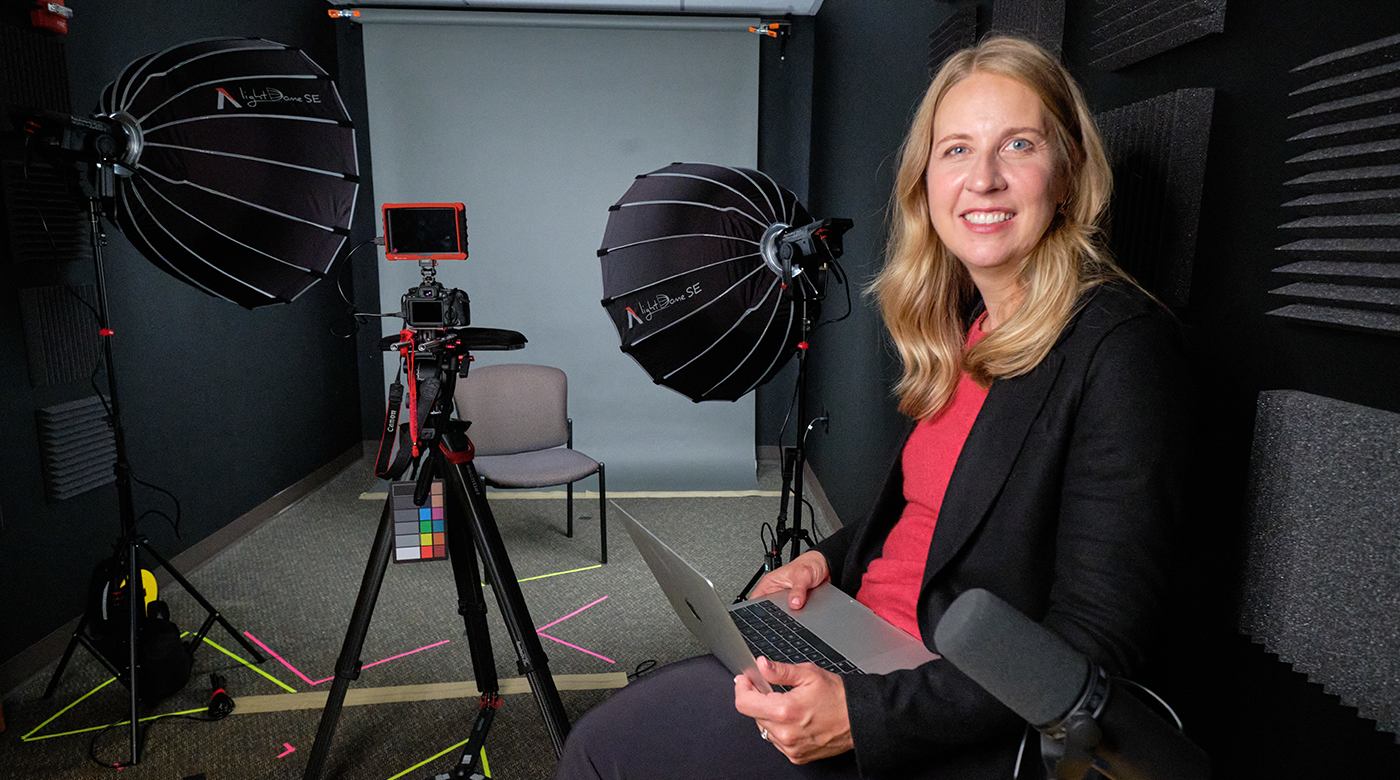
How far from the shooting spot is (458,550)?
1.74 metres

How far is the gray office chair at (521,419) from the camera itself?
3275 millimetres

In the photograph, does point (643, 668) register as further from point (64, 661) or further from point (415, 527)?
point (64, 661)

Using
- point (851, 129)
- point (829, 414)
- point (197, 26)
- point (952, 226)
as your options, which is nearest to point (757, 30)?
point (851, 129)

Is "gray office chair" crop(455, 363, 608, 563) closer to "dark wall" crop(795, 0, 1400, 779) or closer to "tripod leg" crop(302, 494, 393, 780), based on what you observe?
"tripod leg" crop(302, 494, 393, 780)

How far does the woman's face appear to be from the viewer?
3.30ft

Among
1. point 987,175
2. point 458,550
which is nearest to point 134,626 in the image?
point 458,550

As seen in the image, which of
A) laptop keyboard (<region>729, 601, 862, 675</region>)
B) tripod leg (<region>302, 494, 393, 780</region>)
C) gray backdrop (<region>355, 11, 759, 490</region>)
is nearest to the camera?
laptop keyboard (<region>729, 601, 862, 675</region>)

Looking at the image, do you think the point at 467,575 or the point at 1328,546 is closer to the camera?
the point at 1328,546

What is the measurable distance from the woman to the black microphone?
1.16 feet

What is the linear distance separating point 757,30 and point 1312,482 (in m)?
4.05

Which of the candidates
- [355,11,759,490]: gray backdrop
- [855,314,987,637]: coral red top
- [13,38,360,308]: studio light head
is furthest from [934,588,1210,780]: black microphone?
[355,11,759,490]: gray backdrop

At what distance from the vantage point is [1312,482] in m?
0.82

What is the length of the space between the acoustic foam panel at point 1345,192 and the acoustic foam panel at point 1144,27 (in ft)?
0.66

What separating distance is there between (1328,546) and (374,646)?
2.55 m
